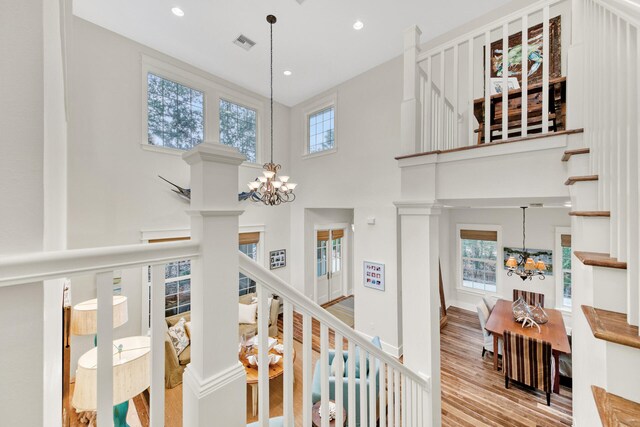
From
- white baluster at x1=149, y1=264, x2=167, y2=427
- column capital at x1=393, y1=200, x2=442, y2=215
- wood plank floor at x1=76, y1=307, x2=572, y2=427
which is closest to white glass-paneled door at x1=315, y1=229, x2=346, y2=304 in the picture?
wood plank floor at x1=76, y1=307, x2=572, y2=427

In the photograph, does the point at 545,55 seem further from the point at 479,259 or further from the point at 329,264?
the point at 329,264

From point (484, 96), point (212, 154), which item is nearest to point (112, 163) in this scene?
point (212, 154)

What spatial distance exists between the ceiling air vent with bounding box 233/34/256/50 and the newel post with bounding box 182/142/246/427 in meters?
3.77

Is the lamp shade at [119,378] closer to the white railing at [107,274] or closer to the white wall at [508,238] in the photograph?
the white railing at [107,274]

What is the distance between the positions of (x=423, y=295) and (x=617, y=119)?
1.44 meters

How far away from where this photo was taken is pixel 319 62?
4.29m

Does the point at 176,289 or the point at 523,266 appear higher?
the point at 523,266

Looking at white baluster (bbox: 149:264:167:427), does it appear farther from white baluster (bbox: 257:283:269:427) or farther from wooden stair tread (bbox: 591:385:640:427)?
wooden stair tread (bbox: 591:385:640:427)

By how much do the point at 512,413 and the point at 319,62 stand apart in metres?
5.59

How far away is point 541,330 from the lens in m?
3.50

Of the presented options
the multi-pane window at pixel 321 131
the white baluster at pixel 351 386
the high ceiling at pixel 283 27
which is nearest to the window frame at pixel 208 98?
the high ceiling at pixel 283 27

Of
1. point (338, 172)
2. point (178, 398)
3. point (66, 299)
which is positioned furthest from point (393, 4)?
point (178, 398)

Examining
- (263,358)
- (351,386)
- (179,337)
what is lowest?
(179,337)

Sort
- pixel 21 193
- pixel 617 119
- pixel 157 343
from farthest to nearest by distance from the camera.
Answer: pixel 617 119 < pixel 157 343 < pixel 21 193
